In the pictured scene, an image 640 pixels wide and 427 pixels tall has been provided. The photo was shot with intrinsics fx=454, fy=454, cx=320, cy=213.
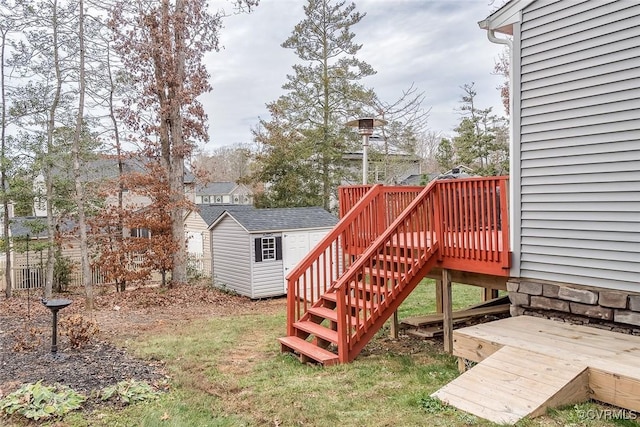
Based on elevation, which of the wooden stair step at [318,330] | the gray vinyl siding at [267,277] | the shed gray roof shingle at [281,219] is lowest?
the gray vinyl siding at [267,277]

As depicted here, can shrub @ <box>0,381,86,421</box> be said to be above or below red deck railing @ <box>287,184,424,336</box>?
below

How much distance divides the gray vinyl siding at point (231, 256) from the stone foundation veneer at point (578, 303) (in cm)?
919

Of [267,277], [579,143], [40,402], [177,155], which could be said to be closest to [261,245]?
[267,277]

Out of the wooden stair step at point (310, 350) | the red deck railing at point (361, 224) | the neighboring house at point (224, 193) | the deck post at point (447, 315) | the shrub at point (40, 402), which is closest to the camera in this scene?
the shrub at point (40, 402)

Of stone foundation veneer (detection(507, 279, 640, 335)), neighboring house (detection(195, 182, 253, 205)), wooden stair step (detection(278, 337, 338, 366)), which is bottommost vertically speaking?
wooden stair step (detection(278, 337, 338, 366))

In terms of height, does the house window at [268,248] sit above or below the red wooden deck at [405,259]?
below

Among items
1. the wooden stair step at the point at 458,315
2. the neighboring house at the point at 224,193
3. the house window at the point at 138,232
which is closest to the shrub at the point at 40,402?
the wooden stair step at the point at 458,315

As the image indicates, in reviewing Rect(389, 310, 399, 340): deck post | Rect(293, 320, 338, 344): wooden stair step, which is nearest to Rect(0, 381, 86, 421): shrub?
Rect(293, 320, 338, 344): wooden stair step

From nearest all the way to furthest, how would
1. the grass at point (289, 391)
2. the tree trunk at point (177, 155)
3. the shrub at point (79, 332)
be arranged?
the grass at point (289, 391) < the shrub at point (79, 332) < the tree trunk at point (177, 155)

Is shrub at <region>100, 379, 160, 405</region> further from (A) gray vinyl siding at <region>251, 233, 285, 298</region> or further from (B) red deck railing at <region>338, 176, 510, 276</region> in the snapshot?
(A) gray vinyl siding at <region>251, 233, 285, 298</region>

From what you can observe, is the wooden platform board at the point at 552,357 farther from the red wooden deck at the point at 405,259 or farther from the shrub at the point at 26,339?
the shrub at the point at 26,339

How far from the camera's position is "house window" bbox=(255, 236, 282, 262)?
43.4 feet

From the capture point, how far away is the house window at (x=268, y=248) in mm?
13223

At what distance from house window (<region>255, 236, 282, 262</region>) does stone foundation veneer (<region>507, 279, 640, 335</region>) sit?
29.7 ft
